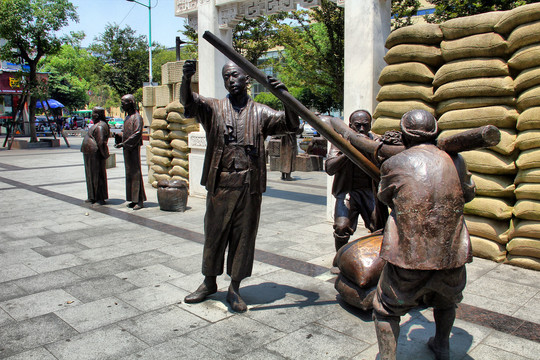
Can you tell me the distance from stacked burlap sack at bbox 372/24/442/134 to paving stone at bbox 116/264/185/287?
3391 millimetres

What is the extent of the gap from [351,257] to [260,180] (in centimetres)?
103

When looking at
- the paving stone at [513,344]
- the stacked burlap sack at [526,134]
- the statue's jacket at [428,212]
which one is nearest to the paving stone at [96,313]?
the statue's jacket at [428,212]

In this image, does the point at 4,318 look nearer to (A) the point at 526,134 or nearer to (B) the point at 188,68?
(B) the point at 188,68

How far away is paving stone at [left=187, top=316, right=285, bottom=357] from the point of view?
335cm

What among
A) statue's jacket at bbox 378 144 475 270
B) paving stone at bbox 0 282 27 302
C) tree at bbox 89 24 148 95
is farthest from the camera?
tree at bbox 89 24 148 95

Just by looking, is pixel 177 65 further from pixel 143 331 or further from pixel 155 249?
pixel 143 331

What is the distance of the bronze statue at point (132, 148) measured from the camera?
8.52 meters

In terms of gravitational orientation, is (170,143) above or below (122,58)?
below

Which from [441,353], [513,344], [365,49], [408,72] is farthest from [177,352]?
[365,49]

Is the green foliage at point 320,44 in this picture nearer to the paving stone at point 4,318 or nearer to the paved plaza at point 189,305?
the paved plaza at point 189,305

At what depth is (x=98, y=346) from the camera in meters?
3.37

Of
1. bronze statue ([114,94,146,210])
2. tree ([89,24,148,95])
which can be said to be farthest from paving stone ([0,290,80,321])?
tree ([89,24,148,95])

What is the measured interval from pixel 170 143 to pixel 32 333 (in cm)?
780

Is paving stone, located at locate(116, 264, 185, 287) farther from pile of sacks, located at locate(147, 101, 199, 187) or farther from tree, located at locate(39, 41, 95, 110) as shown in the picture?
tree, located at locate(39, 41, 95, 110)
